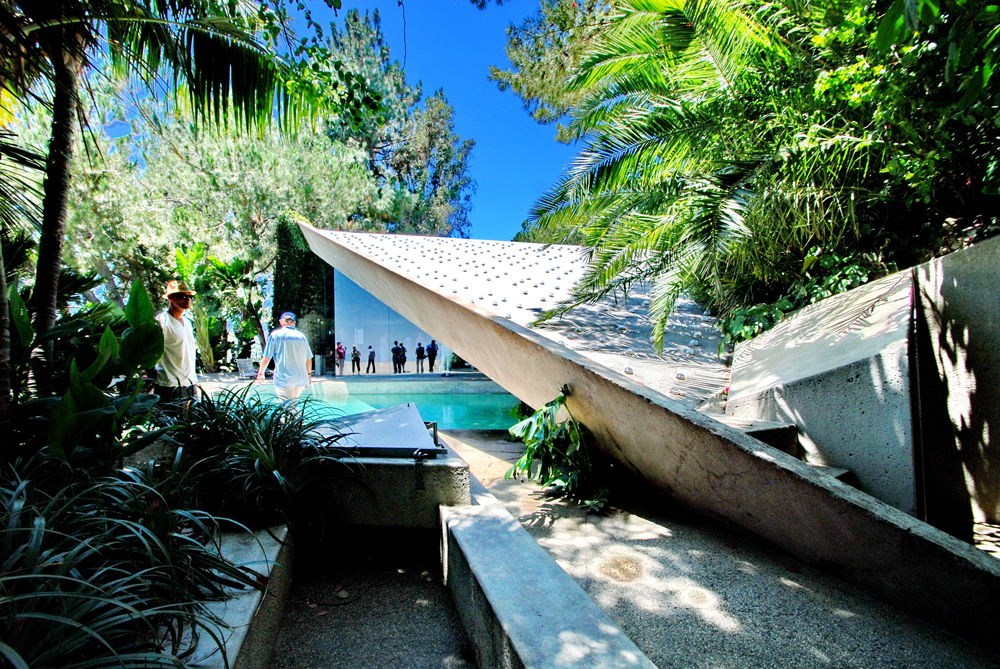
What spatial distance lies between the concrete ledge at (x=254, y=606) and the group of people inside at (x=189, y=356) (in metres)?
1.15

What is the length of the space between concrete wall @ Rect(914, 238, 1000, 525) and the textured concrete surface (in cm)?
302

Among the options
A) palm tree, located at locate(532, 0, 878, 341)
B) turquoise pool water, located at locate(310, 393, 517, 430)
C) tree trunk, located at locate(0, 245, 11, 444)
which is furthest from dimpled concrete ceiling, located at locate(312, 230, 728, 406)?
tree trunk, located at locate(0, 245, 11, 444)

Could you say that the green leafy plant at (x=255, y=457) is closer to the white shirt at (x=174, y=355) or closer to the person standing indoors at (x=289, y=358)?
the white shirt at (x=174, y=355)

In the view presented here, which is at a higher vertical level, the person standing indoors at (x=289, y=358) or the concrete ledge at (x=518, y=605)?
the person standing indoors at (x=289, y=358)

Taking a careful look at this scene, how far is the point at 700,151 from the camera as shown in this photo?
4219 mm

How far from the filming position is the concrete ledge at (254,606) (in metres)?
1.54

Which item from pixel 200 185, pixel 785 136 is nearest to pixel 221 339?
pixel 200 185

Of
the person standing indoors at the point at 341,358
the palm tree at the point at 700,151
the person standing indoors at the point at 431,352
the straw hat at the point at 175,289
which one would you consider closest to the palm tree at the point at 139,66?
the straw hat at the point at 175,289

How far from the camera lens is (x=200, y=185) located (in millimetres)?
15391

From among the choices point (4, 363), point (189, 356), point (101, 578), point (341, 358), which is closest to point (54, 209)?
point (4, 363)

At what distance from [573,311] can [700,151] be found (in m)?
1.96

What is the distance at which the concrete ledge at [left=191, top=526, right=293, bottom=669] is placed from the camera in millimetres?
1544

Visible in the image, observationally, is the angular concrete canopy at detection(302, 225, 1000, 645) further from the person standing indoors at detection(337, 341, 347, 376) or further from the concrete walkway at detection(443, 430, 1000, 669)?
the person standing indoors at detection(337, 341, 347, 376)

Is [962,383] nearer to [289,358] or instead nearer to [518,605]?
[518,605]
